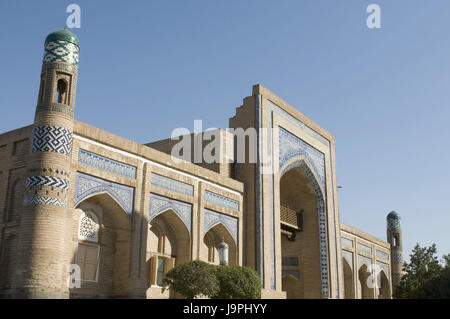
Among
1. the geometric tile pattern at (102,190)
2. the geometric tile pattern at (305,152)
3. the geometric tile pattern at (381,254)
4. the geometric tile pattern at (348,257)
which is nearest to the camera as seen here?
the geometric tile pattern at (102,190)

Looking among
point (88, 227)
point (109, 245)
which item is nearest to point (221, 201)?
point (109, 245)

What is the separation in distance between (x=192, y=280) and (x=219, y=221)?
3.73m

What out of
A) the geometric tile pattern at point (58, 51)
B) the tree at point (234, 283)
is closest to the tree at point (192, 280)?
the tree at point (234, 283)

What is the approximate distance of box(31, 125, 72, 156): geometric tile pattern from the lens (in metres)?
10.8

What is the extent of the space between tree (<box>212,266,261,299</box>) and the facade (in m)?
1.48

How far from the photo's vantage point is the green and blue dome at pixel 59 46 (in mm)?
11484

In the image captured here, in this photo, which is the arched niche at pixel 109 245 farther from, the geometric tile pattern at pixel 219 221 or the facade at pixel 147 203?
the geometric tile pattern at pixel 219 221

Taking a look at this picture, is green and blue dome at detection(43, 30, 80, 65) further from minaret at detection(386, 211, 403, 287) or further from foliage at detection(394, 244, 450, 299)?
minaret at detection(386, 211, 403, 287)

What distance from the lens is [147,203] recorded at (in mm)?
13273

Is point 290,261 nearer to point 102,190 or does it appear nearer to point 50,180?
point 102,190

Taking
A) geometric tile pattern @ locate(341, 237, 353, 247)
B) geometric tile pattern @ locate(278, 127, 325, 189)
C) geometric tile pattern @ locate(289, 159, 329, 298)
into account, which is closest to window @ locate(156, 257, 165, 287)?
geometric tile pattern @ locate(278, 127, 325, 189)

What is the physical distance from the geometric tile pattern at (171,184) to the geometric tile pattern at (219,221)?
3.10 feet
